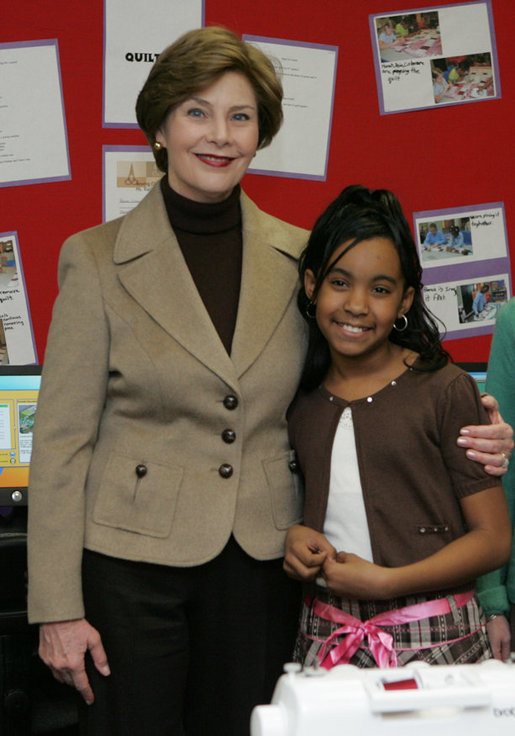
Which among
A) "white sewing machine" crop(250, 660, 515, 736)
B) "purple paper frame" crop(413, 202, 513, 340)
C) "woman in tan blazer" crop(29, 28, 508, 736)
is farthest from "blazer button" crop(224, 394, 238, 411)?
"purple paper frame" crop(413, 202, 513, 340)

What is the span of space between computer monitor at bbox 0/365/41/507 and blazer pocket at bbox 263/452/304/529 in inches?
36.8

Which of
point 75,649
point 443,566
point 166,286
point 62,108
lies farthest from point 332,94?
point 75,649

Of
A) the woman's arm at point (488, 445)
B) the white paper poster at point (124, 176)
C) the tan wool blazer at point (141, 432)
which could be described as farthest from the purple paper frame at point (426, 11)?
the woman's arm at point (488, 445)

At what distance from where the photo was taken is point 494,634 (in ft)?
5.02

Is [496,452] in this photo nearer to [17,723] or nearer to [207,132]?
[207,132]

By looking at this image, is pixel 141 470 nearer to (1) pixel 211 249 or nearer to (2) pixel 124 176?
(1) pixel 211 249

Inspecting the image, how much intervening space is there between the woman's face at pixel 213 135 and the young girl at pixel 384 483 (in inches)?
7.5

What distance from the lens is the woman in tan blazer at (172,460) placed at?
1479 millimetres

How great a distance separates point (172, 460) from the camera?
4.90 feet

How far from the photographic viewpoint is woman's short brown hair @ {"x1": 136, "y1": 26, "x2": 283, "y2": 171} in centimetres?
152

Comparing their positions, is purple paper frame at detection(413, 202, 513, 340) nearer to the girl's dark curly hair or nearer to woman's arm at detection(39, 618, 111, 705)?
the girl's dark curly hair

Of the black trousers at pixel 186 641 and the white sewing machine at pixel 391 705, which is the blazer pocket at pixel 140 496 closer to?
the black trousers at pixel 186 641

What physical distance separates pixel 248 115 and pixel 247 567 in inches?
29.5

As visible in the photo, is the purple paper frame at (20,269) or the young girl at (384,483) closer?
the young girl at (384,483)
